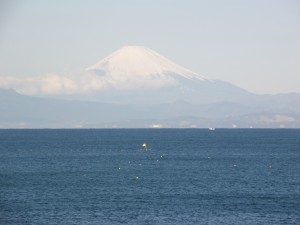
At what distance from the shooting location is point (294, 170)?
108 meters

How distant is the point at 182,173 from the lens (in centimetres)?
10312

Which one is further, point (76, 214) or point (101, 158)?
point (101, 158)

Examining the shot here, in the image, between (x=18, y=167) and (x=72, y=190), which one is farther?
(x=18, y=167)

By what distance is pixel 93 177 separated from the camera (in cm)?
9681

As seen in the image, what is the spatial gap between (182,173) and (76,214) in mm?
39430

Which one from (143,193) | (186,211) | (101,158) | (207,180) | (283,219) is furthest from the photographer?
(101,158)

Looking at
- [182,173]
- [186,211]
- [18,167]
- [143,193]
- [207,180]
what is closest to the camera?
[186,211]

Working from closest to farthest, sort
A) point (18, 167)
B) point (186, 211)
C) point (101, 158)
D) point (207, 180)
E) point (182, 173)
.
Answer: point (186, 211), point (207, 180), point (182, 173), point (18, 167), point (101, 158)

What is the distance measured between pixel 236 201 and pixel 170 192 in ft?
30.6

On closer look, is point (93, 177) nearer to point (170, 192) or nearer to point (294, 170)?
point (170, 192)

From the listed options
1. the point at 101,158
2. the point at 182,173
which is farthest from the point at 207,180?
the point at 101,158

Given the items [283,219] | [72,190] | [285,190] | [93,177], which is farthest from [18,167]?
[283,219]

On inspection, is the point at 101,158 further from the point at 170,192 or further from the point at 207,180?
the point at 170,192

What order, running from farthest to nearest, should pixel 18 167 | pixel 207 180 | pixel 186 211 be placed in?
pixel 18 167
pixel 207 180
pixel 186 211
